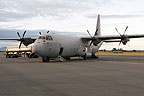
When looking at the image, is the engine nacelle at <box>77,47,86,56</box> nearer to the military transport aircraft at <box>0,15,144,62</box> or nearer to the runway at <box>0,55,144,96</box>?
the military transport aircraft at <box>0,15,144,62</box>

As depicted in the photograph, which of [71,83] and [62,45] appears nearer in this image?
[71,83]

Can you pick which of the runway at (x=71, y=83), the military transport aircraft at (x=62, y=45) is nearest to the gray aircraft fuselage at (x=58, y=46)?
the military transport aircraft at (x=62, y=45)

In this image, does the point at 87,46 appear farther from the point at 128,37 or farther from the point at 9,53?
the point at 9,53

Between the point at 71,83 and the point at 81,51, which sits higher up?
the point at 81,51

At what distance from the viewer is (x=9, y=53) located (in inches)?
1906

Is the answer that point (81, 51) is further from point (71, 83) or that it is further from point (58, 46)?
point (71, 83)

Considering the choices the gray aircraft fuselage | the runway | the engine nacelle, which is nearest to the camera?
the runway

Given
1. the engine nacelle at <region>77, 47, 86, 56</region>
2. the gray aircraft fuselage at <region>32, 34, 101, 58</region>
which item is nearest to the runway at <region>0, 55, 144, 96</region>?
the gray aircraft fuselage at <region>32, 34, 101, 58</region>

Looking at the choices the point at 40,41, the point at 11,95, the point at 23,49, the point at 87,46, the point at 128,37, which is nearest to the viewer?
the point at 11,95

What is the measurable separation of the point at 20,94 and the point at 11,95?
29 centimetres

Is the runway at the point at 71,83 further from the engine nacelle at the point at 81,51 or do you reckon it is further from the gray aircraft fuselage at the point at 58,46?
the engine nacelle at the point at 81,51

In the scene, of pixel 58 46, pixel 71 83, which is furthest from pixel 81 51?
pixel 71 83

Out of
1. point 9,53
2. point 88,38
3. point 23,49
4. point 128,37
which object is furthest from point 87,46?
point 9,53

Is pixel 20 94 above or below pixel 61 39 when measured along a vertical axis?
below
